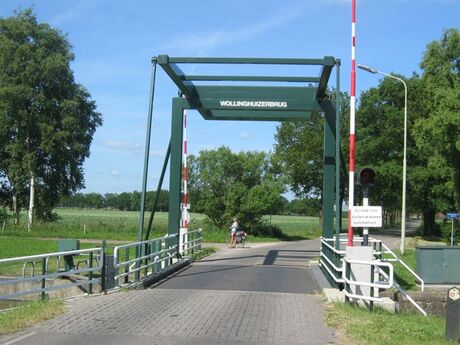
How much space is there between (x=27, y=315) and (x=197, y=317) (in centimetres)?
278

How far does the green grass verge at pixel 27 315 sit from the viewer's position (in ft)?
27.5

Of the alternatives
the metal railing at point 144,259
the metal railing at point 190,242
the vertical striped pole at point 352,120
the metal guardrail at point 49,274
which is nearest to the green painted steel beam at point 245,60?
the vertical striped pole at point 352,120

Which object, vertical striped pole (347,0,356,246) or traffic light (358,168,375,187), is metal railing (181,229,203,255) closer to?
vertical striped pole (347,0,356,246)

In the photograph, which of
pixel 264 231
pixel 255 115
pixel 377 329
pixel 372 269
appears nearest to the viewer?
pixel 377 329

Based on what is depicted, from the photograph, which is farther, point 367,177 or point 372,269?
point 367,177

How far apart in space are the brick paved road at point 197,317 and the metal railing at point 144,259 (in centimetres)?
70

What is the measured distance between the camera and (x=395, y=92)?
56906 mm

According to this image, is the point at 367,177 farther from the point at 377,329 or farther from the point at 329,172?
the point at 329,172

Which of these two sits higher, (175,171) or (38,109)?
(38,109)

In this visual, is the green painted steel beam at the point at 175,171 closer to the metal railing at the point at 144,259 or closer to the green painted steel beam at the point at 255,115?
the metal railing at the point at 144,259

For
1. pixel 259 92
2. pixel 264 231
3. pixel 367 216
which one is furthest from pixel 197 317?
pixel 264 231

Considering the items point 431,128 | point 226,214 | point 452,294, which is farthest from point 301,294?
point 226,214

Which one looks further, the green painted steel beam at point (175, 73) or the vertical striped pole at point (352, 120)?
the green painted steel beam at point (175, 73)

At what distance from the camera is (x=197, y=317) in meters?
9.52
